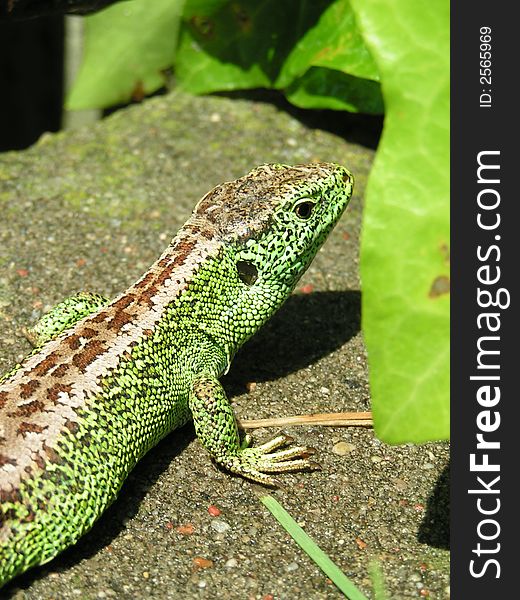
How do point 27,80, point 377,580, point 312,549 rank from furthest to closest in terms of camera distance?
1. point 27,80
2. point 312,549
3. point 377,580

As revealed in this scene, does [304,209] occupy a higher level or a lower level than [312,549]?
higher

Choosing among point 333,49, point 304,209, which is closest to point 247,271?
point 304,209

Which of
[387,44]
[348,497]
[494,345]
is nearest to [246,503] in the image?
[348,497]

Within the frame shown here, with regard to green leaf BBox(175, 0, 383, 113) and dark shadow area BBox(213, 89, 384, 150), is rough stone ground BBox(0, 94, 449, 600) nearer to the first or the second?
dark shadow area BBox(213, 89, 384, 150)

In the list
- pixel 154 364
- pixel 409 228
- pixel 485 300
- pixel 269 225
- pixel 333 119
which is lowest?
pixel 154 364

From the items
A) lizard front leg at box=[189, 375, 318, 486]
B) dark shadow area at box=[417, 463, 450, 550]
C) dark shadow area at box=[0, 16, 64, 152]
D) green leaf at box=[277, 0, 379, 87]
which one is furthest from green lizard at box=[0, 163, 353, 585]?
dark shadow area at box=[0, 16, 64, 152]

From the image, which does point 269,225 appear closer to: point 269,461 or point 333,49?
point 269,461
